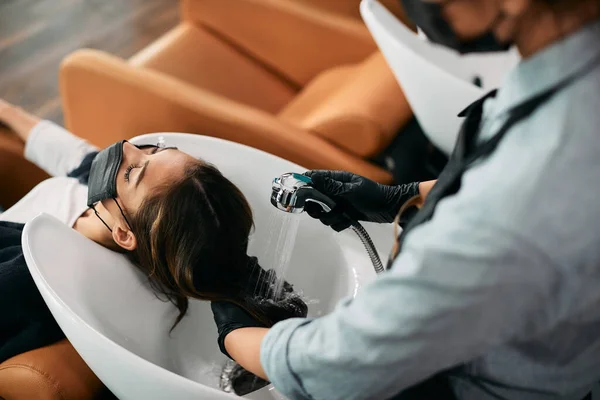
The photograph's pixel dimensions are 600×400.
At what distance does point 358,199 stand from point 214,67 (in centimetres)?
113

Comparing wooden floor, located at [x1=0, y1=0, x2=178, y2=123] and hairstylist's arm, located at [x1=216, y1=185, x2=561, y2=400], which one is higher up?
hairstylist's arm, located at [x1=216, y1=185, x2=561, y2=400]

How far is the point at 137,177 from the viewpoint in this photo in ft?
3.53

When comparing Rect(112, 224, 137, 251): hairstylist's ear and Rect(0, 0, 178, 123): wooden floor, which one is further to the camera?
Rect(0, 0, 178, 123): wooden floor

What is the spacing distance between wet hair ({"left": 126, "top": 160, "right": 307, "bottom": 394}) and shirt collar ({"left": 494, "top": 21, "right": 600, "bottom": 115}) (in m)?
0.62

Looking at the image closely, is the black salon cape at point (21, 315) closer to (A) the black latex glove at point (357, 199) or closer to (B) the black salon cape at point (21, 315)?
(B) the black salon cape at point (21, 315)

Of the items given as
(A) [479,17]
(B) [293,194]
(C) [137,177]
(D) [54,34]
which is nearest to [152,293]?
(C) [137,177]

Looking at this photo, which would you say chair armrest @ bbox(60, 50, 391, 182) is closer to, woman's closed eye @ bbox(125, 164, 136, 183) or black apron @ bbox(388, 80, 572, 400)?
woman's closed eye @ bbox(125, 164, 136, 183)

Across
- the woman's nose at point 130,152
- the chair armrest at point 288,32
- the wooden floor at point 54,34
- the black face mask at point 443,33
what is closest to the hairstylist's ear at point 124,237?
the woman's nose at point 130,152

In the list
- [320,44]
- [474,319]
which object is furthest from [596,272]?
[320,44]

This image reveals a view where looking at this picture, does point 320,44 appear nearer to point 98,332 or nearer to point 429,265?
point 98,332

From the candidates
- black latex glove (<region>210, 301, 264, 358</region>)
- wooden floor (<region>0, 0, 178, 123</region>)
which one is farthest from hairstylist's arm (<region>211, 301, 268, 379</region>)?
wooden floor (<region>0, 0, 178, 123</region>)

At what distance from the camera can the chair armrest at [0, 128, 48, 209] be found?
5.00 feet

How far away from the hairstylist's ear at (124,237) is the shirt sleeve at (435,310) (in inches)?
20.5

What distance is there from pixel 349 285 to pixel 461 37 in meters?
0.70
